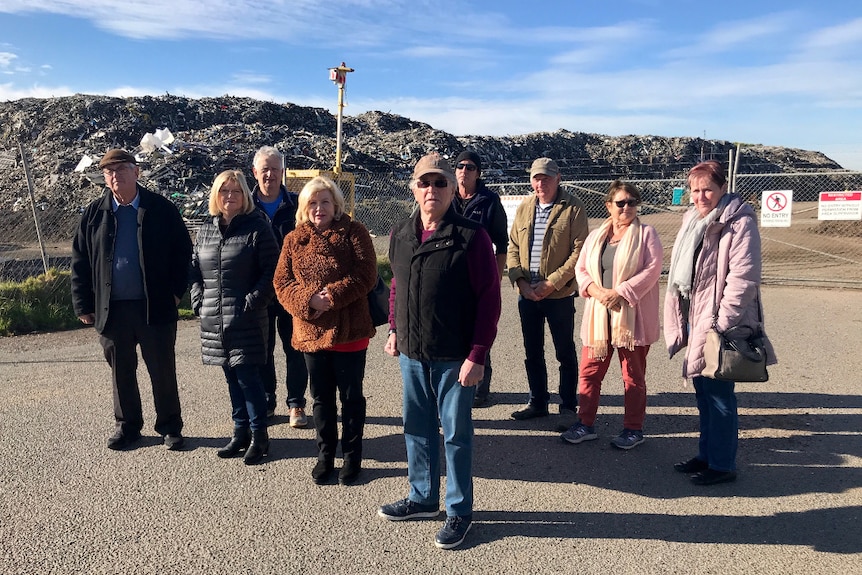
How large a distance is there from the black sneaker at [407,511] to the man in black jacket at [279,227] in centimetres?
157

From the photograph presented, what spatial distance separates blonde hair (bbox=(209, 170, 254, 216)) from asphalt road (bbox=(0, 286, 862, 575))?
165cm

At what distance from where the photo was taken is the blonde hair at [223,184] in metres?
4.20

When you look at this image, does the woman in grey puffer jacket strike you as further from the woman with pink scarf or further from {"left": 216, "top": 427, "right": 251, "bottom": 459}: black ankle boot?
the woman with pink scarf

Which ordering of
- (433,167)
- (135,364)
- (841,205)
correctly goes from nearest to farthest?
(433,167), (135,364), (841,205)

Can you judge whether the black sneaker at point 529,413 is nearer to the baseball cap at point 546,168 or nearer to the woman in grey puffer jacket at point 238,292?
the baseball cap at point 546,168

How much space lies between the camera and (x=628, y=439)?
4.40 meters

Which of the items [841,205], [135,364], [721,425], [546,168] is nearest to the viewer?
[721,425]

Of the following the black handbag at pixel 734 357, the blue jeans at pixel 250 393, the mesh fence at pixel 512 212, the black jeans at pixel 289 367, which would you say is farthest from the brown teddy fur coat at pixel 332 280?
the mesh fence at pixel 512 212

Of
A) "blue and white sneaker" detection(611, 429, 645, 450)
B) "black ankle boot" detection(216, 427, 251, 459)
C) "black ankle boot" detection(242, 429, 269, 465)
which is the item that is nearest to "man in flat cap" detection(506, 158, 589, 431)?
"blue and white sneaker" detection(611, 429, 645, 450)

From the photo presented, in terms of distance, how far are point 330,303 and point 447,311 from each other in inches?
34.4

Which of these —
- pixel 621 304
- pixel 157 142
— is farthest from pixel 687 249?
pixel 157 142

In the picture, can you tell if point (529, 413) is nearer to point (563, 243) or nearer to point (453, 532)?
point (563, 243)

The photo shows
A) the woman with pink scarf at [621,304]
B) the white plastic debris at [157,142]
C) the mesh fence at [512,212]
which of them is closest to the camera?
the woman with pink scarf at [621,304]

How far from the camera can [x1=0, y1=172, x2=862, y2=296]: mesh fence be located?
Answer: 11742mm
